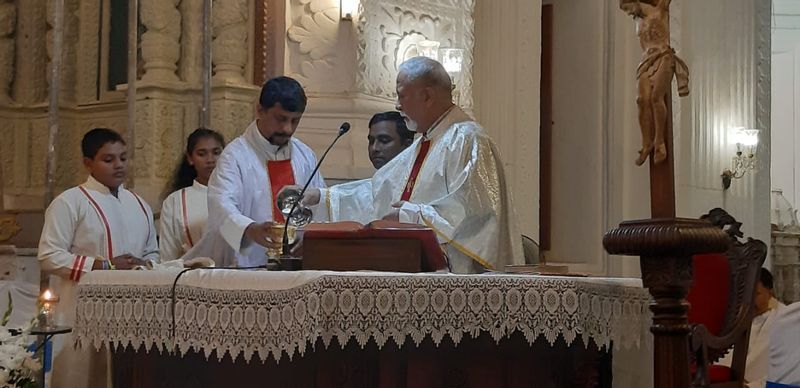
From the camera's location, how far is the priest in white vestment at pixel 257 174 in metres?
5.26

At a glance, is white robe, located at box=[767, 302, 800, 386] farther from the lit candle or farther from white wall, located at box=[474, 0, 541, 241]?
the lit candle

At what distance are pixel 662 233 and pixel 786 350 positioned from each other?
2.78 m

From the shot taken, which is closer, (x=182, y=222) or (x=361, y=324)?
(x=361, y=324)

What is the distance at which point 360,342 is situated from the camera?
3.57 m

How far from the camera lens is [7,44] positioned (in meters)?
8.45

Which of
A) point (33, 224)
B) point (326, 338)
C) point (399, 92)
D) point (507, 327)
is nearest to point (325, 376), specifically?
point (326, 338)

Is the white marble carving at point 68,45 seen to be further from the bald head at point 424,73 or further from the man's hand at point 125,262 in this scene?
the bald head at point 424,73

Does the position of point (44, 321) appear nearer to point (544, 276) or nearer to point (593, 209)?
point (544, 276)

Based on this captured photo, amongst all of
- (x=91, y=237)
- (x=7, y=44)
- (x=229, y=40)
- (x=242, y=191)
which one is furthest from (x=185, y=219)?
(x=7, y=44)

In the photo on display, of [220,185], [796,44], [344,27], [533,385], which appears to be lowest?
[533,385]

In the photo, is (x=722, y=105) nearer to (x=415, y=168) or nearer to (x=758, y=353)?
(x=758, y=353)

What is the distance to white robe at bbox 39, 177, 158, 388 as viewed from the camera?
557 cm

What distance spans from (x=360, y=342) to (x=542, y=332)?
1.90 feet

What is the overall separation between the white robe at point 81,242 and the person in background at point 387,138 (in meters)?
1.30
